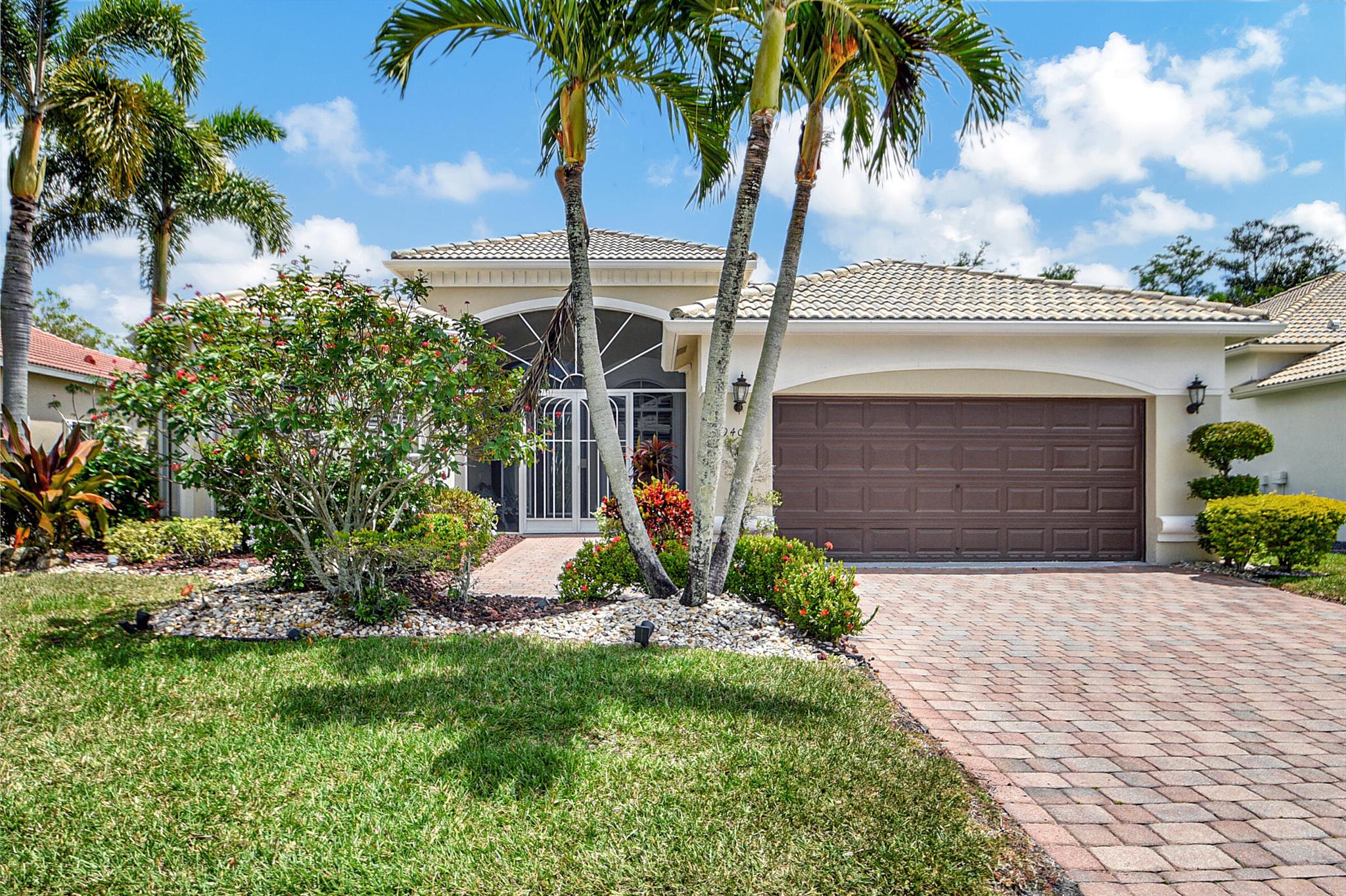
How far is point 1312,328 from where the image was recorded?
57.8ft

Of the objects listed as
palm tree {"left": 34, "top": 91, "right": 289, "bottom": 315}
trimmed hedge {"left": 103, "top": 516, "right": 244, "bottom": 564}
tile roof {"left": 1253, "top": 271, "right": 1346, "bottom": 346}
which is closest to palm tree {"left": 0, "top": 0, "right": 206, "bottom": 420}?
palm tree {"left": 34, "top": 91, "right": 289, "bottom": 315}

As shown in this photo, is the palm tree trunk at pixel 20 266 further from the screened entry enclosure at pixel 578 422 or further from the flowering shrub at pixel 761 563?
the flowering shrub at pixel 761 563

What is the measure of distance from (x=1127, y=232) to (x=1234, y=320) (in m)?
20.4

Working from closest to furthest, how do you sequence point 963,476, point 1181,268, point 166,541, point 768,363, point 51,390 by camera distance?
point 768,363, point 166,541, point 963,476, point 51,390, point 1181,268

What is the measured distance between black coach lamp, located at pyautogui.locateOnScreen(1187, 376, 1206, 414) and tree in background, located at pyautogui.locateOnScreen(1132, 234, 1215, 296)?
2694 cm

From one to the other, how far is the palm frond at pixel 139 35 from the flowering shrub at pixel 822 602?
48.5 feet

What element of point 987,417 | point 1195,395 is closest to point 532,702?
point 987,417

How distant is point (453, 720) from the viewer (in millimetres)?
3977

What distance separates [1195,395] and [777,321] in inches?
320

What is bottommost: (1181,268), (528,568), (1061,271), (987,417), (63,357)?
(528,568)

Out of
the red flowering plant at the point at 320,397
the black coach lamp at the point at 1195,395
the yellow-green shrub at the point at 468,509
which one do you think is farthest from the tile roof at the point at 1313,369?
the red flowering plant at the point at 320,397

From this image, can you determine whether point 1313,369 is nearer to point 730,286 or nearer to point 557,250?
point 730,286

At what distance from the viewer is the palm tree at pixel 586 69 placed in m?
5.77

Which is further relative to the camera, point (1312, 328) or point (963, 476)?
point (1312, 328)
